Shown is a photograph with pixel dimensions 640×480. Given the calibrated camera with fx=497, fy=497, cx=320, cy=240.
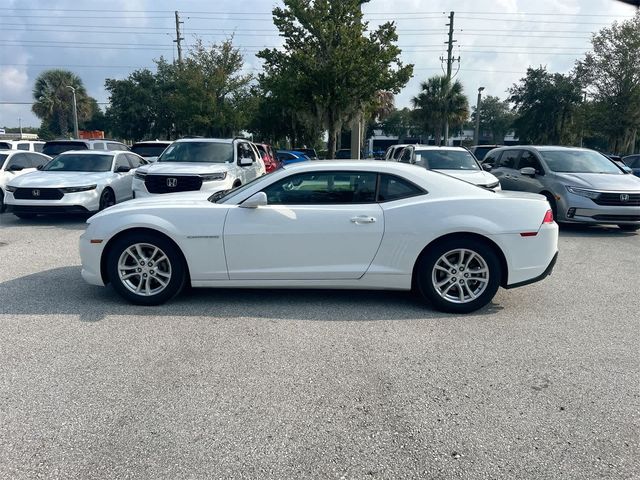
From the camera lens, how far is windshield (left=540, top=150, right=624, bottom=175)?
10578 millimetres

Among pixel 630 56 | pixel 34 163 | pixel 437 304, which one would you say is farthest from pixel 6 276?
pixel 630 56

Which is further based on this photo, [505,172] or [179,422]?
[505,172]

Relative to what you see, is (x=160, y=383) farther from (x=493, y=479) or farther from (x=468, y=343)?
(x=468, y=343)

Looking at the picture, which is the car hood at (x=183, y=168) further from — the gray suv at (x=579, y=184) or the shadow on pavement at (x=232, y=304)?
the gray suv at (x=579, y=184)

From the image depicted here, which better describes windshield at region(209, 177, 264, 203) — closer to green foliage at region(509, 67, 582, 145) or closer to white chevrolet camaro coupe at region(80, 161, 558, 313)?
white chevrolet camaro coupe at region(80, 161, 558, 313)

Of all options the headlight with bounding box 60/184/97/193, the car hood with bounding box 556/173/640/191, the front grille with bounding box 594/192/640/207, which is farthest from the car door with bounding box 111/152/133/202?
the front grille with bounding box 594/192/640/207

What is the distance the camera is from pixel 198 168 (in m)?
10.0

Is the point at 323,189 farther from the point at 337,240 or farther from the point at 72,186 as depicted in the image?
the point at 72,186

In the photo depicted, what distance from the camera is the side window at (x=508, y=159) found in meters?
12.4

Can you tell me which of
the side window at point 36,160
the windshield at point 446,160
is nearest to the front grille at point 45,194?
the side window at point 36,160

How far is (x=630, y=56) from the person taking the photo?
27.1 meters

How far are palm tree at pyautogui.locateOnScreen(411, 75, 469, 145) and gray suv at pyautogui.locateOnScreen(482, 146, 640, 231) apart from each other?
1147 inches

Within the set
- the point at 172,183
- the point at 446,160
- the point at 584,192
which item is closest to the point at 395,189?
the point at 172,183

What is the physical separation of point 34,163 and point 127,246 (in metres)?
10.5
